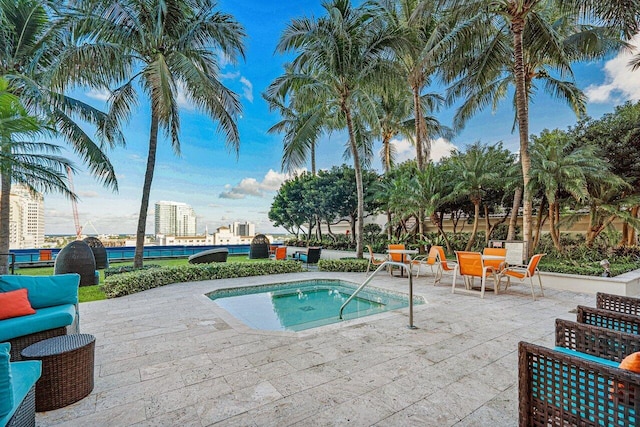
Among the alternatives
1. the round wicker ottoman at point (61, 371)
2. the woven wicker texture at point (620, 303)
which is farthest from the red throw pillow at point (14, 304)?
the woven wicker texture at point (620, 303)

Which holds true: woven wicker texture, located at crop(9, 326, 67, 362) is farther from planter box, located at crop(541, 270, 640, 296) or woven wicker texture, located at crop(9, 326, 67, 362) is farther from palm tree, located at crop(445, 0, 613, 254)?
palm tree, located at crop(445, 0, 613, 254)

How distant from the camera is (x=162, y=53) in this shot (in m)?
8.52

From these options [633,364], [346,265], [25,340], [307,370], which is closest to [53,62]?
[25,340]

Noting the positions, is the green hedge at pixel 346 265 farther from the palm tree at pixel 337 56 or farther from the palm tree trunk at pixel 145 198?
the palm tree trunk at pixel 145 198

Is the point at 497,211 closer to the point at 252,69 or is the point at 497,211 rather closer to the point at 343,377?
the point at 343,377

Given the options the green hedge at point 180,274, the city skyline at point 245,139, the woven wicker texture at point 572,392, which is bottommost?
the green hedge at point 180,274

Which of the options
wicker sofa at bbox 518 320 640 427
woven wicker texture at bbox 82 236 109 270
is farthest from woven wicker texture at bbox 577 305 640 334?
woven wicker texture at bbox 82 236 109 270

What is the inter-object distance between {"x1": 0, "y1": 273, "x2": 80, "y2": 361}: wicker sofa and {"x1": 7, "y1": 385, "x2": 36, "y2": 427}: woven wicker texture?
1.23m

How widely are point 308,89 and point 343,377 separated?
9.21 meters

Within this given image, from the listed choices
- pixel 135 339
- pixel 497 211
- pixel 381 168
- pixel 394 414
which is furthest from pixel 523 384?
pixel 381 168

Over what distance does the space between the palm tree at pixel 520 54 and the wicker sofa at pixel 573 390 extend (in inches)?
316

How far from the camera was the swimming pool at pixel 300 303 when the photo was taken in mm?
5711

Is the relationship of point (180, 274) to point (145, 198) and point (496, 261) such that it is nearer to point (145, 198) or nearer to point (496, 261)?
point (145, 198)

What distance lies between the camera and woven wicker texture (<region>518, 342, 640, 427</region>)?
145 cm
